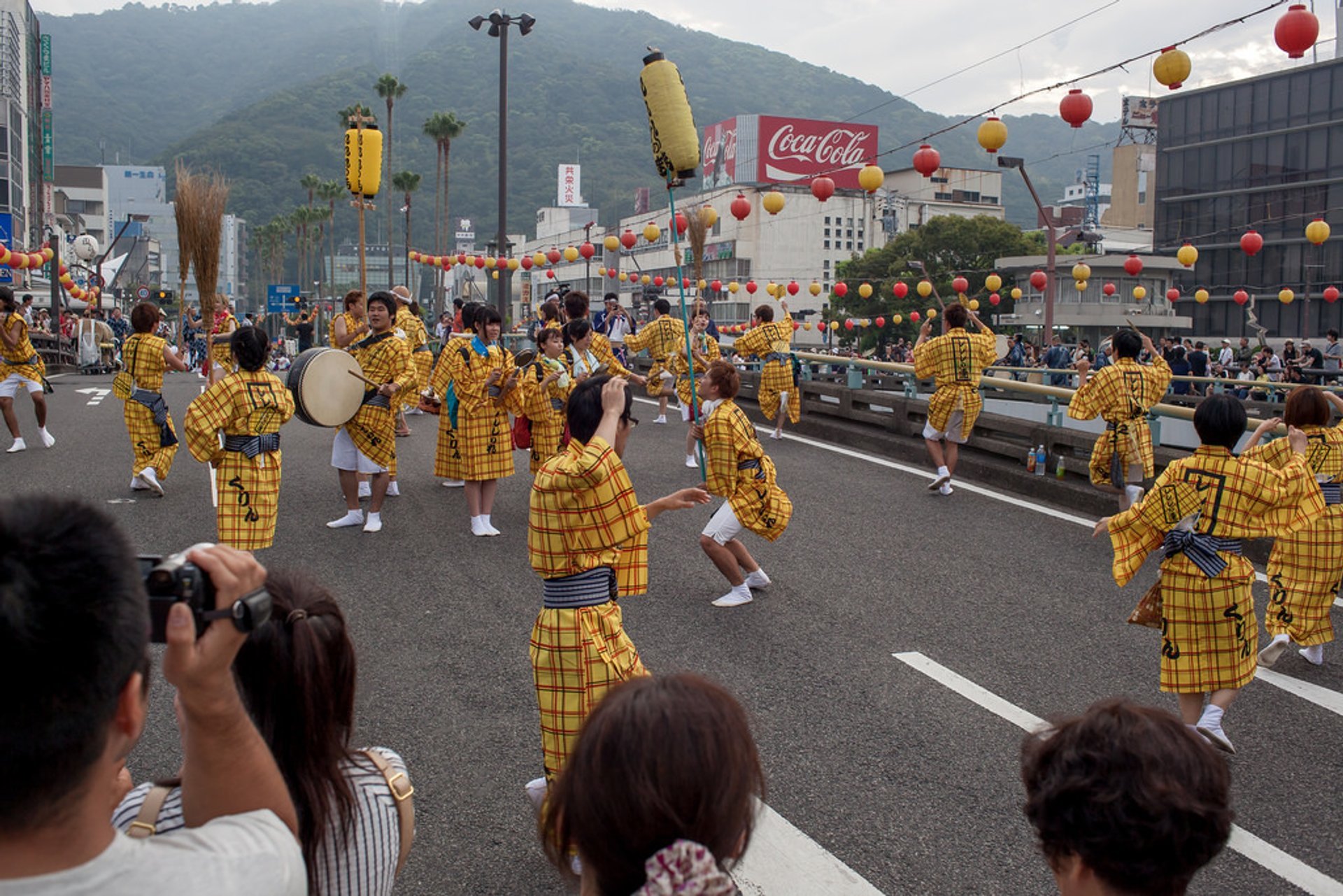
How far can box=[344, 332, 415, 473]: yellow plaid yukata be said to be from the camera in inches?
337

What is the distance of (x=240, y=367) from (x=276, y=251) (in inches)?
3654

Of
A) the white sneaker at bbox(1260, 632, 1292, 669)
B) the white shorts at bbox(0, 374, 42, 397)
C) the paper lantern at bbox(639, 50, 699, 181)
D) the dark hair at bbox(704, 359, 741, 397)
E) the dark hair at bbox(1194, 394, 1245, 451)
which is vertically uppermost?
the paper lantern at bbox(639, 50, 699, 181)

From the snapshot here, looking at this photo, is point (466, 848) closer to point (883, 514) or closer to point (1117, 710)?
point (1117, 710)

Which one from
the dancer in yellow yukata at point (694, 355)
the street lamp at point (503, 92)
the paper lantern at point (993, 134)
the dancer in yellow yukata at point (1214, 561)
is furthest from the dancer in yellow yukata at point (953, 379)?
the street lamp at point (503, 92)

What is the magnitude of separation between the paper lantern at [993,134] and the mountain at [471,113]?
10037 cm

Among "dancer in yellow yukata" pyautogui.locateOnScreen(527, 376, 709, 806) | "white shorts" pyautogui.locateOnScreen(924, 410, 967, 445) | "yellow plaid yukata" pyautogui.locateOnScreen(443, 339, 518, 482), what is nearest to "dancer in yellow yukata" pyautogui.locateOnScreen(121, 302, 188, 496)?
"yellow plaid yukata" pyautogui.locateOnScreen(443, 339, 518, 482)

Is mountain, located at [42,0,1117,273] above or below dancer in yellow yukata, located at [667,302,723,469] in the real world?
above

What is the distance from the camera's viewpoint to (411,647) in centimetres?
577

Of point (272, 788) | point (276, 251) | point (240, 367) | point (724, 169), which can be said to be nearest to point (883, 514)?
point (240, 367)

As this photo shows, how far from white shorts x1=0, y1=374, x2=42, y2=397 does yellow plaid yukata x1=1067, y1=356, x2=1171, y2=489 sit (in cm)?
1068

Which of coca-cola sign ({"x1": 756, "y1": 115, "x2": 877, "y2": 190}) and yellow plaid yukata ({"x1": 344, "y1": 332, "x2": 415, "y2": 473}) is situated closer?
yellow plaid yukata ({"x1": 344, "y1": 332, "x2": 415, "y2": 473})

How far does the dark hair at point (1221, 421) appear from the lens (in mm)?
4555

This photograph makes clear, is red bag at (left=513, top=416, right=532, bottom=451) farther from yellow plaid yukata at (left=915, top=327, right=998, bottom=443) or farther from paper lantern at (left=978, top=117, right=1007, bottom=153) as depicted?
paper lantern at (left=978, top=117, right=1007, bottom=153)

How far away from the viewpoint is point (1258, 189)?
48.1 metres
